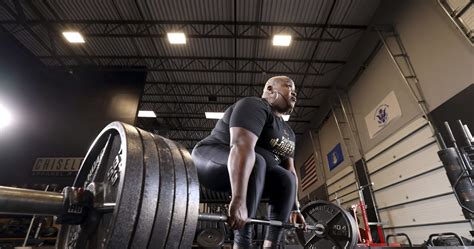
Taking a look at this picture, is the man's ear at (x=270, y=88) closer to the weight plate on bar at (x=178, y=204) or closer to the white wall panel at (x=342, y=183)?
the weight plate on bar at (x=178, y=204)

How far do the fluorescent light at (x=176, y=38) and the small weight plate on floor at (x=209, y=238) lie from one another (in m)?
4.38

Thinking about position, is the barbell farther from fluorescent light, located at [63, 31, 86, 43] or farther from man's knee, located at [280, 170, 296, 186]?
fluorescent light, located at [63, 31, 86, 43]

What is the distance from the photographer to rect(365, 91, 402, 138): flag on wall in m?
4.16

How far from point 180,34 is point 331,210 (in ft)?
15.5

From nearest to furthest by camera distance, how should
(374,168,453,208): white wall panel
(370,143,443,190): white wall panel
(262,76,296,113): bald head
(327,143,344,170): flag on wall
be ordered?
(262,76,296,113): bald head → (374,168,453,208): white wall panel → (370,143,443,190): white wall panel → (327,143,344,170): flag on wall

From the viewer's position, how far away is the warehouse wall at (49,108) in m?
5.45

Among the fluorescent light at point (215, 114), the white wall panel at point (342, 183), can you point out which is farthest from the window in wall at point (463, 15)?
the fluorescent light at point (215, 114)

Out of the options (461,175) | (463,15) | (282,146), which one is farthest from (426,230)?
(282,146)

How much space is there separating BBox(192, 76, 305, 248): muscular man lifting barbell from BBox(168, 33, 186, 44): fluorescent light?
467 cm

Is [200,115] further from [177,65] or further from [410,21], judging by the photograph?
[410,21]

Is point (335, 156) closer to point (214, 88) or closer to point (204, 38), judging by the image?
point (214, 88)

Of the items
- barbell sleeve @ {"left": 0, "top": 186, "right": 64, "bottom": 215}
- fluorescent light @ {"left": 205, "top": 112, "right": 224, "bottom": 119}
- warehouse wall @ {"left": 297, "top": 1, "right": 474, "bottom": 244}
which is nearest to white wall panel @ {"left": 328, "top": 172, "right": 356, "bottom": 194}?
warehouse wall @ {"left": 297, "top": 1, "right": 474, "bottom": 244}

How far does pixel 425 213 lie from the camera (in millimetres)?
3447

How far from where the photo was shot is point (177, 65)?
6.48m
